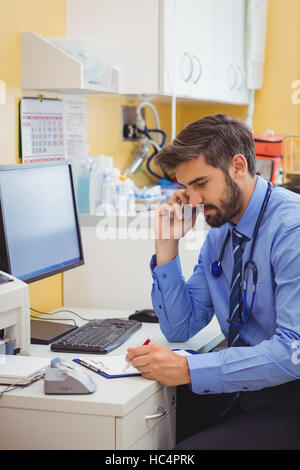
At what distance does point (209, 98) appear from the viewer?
2939 millimetres

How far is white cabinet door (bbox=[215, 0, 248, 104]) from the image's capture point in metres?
3.01

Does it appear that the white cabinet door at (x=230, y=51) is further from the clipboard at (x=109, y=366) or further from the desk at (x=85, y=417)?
the desk at (x=85, y=417)

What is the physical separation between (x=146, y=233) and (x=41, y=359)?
79 centimetres

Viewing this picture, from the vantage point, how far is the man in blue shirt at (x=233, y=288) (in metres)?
1.49

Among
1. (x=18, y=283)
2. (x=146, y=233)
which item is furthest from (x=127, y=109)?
(x=18, y=283)

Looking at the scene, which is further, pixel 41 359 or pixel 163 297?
pixel 163 297

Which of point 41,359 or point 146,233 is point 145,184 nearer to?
point 146,233

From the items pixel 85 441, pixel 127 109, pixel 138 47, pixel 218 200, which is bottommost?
pixel 85 441

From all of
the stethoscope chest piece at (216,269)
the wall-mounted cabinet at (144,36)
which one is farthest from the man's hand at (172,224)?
the wall-mounted cabinet at (144,36)

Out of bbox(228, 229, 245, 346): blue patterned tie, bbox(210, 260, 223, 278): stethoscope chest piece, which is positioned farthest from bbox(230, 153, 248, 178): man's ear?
bbox(210, 260, 223, 278): stethoscope chest piece

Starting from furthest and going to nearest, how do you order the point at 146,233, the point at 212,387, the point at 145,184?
1. the point at 145,184
2. the point at 146,233
3. the point at 212,387

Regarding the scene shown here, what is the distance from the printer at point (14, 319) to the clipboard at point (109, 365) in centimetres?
14

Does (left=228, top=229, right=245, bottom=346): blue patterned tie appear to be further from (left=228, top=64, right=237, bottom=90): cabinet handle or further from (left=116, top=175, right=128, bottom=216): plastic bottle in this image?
(left=228, top=64, right=237, bottom=90): cabinet handle

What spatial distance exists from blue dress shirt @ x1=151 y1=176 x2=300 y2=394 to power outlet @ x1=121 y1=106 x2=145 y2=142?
4.19ft
